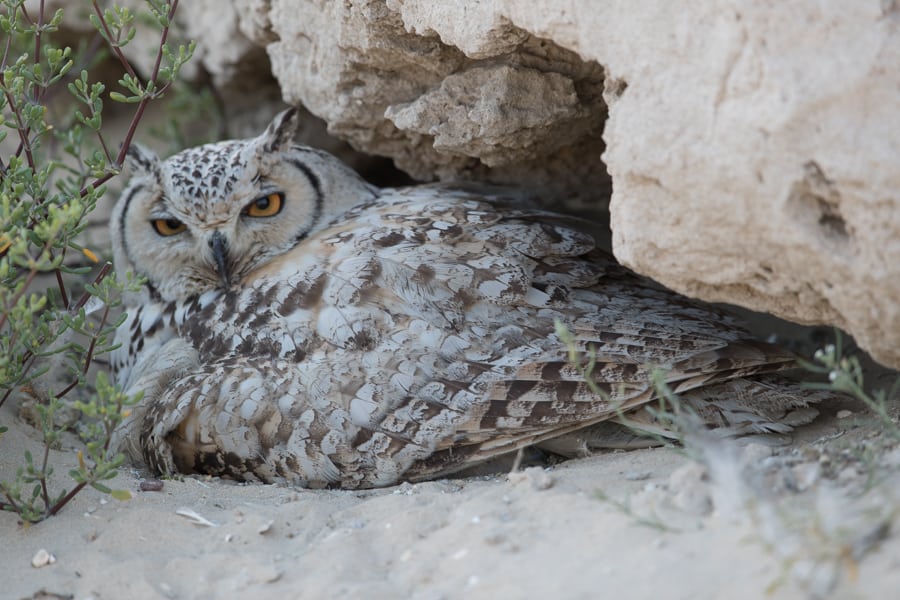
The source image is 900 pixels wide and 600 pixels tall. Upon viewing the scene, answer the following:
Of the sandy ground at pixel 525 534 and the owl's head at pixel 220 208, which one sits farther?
the owl's head at pixel 220 208

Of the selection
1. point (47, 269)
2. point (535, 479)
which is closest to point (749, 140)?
point (535, 479)

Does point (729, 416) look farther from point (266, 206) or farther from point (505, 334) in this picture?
point (266, 206)

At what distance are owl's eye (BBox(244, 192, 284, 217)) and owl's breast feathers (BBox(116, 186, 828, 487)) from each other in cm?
25

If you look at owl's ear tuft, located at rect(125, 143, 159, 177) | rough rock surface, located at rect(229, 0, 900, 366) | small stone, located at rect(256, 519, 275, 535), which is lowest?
small stone, located at rect(256, 519, 275, 535)

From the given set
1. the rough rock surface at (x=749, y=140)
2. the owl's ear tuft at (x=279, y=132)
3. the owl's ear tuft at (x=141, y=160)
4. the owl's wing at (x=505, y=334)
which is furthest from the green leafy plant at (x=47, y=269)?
the rough rock surface at (x=749, y=140)

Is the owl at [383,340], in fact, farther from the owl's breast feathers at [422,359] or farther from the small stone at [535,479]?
the small stone at [535,479]

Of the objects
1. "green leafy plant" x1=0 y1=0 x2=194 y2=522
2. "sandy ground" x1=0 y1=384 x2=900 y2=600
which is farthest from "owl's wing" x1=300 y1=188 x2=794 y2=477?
"green leafy plant" x1=0 y1=0 x2=194 y2=522

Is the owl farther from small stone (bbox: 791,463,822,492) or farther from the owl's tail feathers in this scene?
small stone (bbox: 791,463,822,492)

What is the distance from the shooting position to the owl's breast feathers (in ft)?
8.66

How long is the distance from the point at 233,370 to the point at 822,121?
1.90 metres

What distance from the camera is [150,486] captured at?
260cm

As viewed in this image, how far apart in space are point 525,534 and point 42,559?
123cm

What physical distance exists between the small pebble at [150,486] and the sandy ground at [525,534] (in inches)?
0.9

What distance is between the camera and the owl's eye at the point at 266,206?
3174 millimetres
